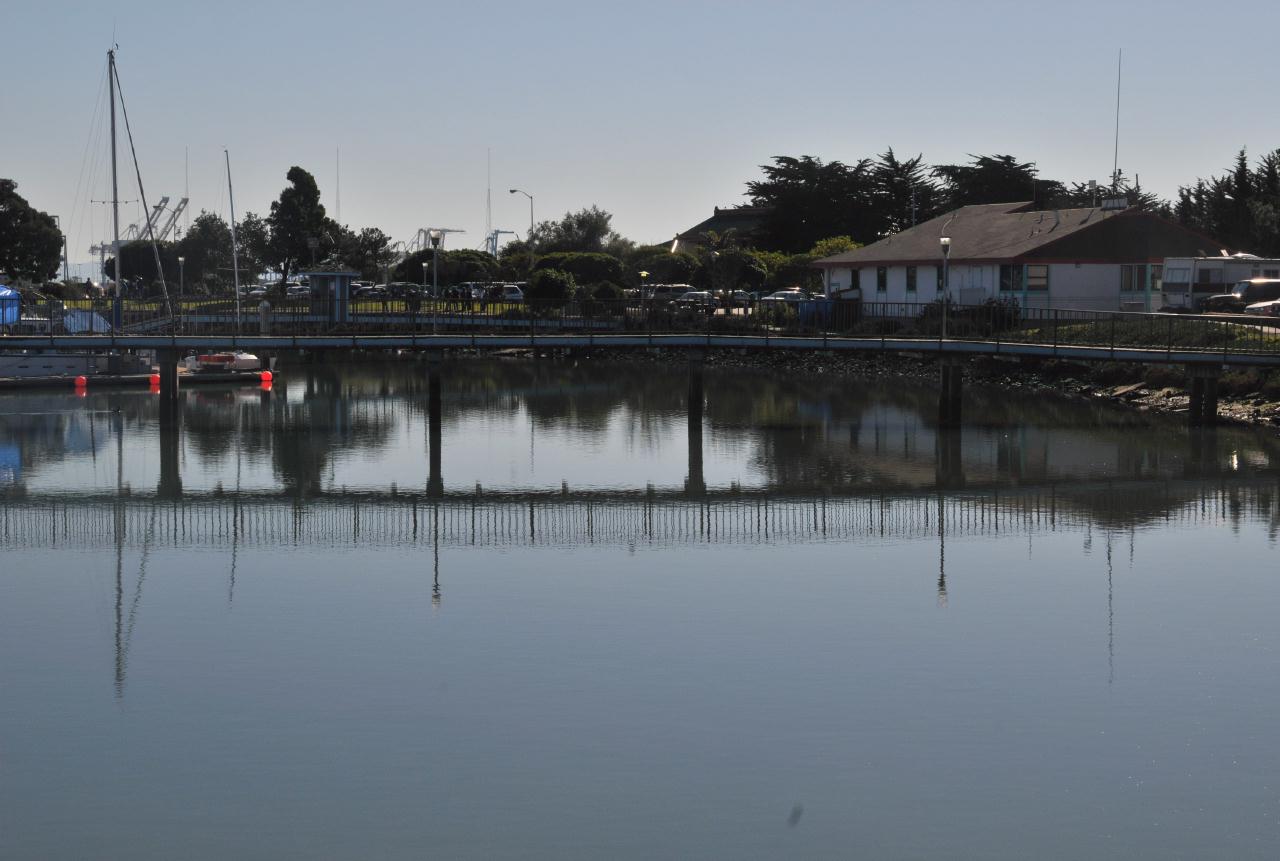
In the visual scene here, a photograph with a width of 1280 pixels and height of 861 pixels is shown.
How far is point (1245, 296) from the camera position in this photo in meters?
63.3

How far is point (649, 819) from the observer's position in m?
17.1

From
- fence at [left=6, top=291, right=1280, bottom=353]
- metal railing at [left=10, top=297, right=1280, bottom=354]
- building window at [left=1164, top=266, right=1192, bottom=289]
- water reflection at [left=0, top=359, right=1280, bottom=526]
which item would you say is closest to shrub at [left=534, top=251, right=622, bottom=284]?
water reflection at [left=0, top=359, right=1280, bottom=526]

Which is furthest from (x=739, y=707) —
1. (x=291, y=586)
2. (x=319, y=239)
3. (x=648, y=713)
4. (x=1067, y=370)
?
(x=319, y=239)

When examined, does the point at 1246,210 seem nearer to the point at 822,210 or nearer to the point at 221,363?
the point at 822,210

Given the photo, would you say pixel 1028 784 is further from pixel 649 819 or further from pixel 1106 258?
pixel 1106 258

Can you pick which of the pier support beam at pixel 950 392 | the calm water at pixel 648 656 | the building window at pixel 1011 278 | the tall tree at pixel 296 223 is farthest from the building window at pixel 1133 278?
the tall tree at pixel 296 223

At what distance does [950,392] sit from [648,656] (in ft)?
101

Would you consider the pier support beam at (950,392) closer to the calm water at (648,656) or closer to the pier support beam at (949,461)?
the pier support beam at (949,461)

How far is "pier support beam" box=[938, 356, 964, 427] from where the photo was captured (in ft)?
171

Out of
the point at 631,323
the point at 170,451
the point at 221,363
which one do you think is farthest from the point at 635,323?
the point at 221,363

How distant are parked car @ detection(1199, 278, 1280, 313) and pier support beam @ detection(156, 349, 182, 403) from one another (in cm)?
4139

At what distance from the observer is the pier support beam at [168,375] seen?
5356 centimetres

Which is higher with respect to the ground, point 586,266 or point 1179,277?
point 586,266

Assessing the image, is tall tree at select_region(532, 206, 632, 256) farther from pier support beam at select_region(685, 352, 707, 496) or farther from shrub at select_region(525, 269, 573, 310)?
pier support beam at select_region(685, 352, 707, 496)
